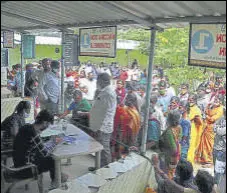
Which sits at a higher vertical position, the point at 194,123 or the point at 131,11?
the point at 131,11

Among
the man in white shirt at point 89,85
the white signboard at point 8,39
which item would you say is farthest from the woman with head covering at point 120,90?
the white signboard at point 8,39

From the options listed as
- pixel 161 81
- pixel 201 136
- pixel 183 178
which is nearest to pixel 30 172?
pixel 183 178

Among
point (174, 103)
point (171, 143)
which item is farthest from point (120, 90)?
point (171, 143)

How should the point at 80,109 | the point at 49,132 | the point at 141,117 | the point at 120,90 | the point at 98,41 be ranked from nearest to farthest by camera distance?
the point at 49,132
the point at 98,41
the point at 141,117
the point at 80,109
the point at 120,90

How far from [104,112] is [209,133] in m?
2.55

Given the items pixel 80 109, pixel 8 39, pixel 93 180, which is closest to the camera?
pixel 93 180

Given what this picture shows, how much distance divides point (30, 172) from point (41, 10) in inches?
80.3

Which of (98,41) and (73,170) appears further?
(73,170)

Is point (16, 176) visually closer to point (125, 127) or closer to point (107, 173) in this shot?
point (107, 173)

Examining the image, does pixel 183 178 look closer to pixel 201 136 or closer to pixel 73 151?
pixel 73 151

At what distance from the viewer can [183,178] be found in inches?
138

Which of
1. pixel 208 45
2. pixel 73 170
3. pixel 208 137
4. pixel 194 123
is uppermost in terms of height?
pixel 208 45

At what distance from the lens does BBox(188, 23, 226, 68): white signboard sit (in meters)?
3.15

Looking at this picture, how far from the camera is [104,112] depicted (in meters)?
4.54
